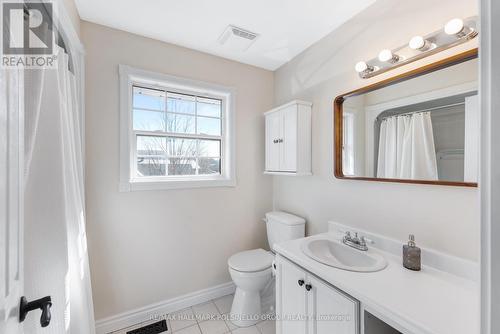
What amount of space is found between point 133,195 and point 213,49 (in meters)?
1.49

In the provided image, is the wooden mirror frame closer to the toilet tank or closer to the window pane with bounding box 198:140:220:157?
the toilet tank

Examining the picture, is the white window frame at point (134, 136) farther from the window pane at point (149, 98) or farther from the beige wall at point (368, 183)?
the beige wall at point (368, 183)

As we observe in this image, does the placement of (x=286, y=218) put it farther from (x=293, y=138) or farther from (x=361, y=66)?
(x=361, y=66)

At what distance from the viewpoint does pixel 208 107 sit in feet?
7.21

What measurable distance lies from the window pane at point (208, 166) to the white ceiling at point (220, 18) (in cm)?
106

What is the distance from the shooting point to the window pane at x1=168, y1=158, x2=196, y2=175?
201 cm

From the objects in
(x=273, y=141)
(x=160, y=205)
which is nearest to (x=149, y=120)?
(x=160, y=205)

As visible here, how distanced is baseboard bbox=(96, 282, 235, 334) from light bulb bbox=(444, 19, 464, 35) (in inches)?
96.4
